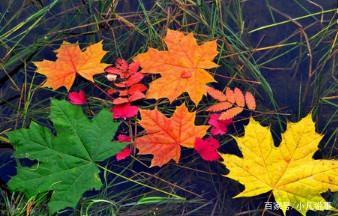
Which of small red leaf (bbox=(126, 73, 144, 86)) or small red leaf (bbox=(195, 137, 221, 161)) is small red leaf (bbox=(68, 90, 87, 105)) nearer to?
small red leaf (bbox=(126, 73, 144, 86))

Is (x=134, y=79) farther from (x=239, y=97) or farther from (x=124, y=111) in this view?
(x=239, y=97)

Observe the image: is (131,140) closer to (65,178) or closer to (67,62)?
(65,178)

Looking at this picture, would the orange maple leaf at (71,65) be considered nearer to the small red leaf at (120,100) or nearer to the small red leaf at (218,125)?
the small red leaf at (120,100)

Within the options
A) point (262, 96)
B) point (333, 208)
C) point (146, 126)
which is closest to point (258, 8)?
point (262, 96)

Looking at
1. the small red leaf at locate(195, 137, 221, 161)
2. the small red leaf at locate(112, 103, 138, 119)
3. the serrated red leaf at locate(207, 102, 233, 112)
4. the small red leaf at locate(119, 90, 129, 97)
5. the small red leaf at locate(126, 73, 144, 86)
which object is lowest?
the small red leaf at locate(195, 137, 221, 161)

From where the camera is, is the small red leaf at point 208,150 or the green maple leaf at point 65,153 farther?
the small red leaf at point 208,150

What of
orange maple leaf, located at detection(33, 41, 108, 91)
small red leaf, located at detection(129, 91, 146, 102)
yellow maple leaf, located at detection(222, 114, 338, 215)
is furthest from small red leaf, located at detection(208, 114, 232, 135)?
orange maple leaf, located at detection(33, 41, 108, 91)

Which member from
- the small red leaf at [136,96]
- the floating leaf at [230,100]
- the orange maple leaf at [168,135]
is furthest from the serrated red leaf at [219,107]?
the small red leaf at [136,96]
